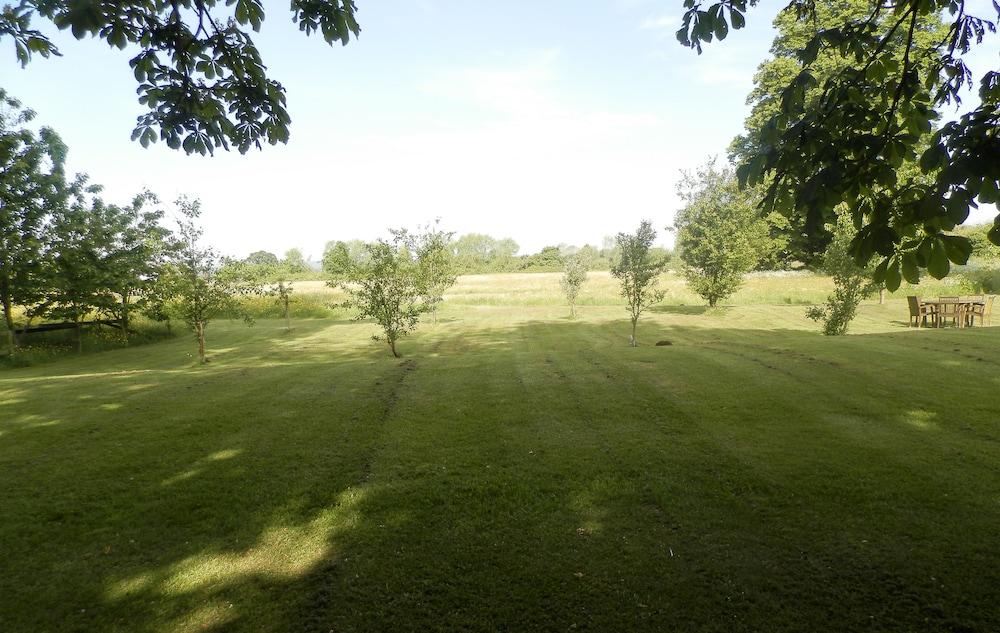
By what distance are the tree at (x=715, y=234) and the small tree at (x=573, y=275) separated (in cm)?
761

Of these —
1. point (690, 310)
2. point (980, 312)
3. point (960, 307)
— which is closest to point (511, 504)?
point (960, 307)

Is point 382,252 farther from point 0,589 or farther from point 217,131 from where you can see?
point 0,589

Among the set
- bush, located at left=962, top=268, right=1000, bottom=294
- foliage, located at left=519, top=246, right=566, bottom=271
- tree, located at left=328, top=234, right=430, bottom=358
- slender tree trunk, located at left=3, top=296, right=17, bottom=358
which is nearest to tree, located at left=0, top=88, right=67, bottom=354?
slender tree trunk, located at left=3, top=296, right=17, bottom=358

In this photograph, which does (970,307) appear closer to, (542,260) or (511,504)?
(511,504)

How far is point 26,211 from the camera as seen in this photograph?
2269 cm

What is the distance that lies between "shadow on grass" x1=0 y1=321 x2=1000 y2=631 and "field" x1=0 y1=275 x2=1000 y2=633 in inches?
1.0

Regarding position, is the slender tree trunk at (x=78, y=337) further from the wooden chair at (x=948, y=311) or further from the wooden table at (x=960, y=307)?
the wooden chair at (x=948, y=311)

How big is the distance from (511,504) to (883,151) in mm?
4647

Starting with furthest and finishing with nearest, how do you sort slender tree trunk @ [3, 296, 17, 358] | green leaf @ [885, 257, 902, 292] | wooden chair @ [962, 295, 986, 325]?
wooden chair @ [962, 295, 986, 325] < slender tree trunk @ [3, 296, 17, 358] < green leaf @ [885, 257, 902, 292]

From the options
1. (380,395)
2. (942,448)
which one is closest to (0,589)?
(380,395)

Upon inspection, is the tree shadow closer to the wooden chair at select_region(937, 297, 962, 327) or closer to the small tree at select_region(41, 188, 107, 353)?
the wooden chair at select_region(937, 297, 962, 327)

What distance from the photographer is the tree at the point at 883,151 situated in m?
3.04

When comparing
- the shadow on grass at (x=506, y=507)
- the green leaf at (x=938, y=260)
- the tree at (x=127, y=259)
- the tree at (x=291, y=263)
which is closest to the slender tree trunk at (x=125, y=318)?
the tree at (x=127, y=259)

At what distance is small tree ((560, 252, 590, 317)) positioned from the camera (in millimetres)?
35656
